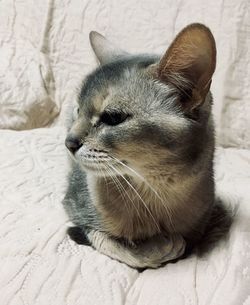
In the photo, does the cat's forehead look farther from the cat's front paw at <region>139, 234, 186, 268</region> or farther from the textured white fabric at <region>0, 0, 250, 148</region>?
the textured white fabric at <region>0, 0, 250, 148</region>

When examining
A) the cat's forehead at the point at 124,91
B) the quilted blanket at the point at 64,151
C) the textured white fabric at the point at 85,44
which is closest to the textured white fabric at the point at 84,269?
the quilted blanket at the point at 64,151

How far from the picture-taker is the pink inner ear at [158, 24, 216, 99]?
877 millimetres

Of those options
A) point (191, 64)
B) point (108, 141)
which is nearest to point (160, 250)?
point (108, 141)

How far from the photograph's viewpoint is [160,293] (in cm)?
94

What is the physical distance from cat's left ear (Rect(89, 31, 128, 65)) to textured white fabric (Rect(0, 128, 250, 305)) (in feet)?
1.32

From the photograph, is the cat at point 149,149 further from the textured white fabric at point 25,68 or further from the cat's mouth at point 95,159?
the textured white fabric at point 25,68

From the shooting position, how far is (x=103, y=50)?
1197mm

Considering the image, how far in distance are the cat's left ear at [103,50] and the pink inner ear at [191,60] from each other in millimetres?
242

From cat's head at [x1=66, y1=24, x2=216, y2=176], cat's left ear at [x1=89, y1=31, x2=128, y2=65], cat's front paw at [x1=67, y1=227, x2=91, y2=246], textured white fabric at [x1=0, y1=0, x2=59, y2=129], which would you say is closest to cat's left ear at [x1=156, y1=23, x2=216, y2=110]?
cat's head at [x1=66, y1=24, x2=216, y2=176]

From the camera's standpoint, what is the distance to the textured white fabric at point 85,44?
5.68ft

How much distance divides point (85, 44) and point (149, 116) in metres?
1.05

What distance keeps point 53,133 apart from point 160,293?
0.95 meters

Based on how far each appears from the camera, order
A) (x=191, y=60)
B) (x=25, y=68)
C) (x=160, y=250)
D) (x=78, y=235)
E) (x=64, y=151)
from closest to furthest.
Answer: (x=191, y=60) → (x=160, y=250) → (x=78, y=235) → (x=64, y=151) → (x=25, y=68)

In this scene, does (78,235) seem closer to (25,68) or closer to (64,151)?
(64,151)
